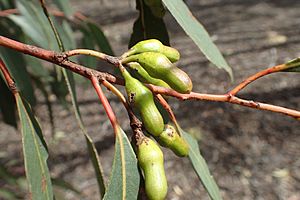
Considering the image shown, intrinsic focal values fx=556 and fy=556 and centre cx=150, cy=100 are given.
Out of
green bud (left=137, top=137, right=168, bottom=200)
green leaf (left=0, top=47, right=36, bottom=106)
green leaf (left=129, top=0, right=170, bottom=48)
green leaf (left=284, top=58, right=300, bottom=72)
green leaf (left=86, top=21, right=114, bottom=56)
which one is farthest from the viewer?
green leaf (left=86, top=21, right=114, bottom=56)

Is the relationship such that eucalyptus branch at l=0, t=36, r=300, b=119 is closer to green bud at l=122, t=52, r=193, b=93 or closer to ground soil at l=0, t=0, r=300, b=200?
green bud at l=122, t=52, r=193, b=93

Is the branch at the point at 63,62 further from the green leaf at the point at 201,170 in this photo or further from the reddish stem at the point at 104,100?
the green leaf at the point at 201,170

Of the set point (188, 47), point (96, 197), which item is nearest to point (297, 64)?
point (96, 197)

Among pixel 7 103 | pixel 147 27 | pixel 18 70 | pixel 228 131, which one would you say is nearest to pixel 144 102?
pixel 147 27

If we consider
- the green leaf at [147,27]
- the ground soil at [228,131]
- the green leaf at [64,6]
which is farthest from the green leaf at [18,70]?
the ground soil at [228,131]

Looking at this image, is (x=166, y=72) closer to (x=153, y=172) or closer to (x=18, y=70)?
(x=153, y=172)

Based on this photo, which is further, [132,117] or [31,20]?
[31,20]

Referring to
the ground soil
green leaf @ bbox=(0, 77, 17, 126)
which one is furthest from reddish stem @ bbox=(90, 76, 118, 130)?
the ground soil
